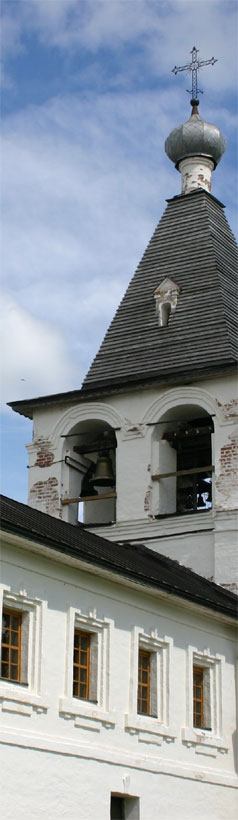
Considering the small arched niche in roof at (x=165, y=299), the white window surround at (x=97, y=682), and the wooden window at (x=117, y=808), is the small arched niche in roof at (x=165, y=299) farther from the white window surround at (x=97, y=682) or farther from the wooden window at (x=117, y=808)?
the wooden window at (x=117, y=808)

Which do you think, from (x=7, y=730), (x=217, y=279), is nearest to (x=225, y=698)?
(x=7, y=730)

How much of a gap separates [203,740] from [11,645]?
161 inches

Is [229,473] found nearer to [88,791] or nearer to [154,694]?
[154,694]

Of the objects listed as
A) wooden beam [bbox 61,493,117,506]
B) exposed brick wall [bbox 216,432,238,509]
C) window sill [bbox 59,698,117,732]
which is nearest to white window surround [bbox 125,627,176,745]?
window sill [bbox 59,698,117,732]

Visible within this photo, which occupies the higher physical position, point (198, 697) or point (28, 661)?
A: point (198, 697)

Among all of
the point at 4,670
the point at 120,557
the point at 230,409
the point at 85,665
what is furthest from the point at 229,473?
the point at 4,670

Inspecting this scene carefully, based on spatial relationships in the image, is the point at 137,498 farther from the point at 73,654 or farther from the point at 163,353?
the point at 73,654

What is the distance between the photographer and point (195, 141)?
2684 centimetres

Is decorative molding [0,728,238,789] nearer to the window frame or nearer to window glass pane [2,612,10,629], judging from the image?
the window frame

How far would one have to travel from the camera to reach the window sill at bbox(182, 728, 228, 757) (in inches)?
696

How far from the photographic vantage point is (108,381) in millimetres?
23469

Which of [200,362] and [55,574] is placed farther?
[200,362]

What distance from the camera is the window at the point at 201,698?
18.4 m

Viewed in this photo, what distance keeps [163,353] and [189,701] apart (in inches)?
279
